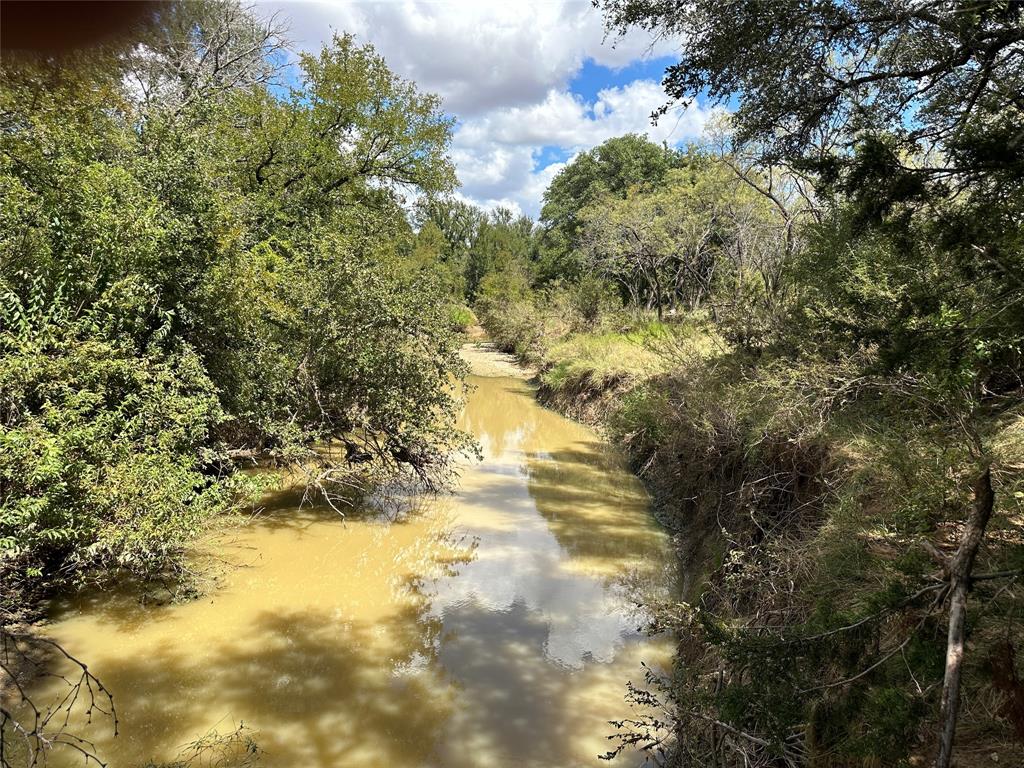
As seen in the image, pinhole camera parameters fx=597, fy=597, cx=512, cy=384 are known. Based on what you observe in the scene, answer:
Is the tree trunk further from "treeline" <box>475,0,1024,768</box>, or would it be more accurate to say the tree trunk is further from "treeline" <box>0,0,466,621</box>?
"treeline" <box>0,0,466,621</box>

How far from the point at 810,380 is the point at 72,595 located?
992 cm

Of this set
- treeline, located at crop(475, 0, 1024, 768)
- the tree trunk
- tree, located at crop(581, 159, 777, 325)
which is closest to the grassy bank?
treeline, located at crop(475, 0, 1024, 768)

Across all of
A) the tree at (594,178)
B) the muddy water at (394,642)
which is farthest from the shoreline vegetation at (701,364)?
the tree at (594,178)

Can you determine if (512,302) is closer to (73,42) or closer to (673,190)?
(673,190)

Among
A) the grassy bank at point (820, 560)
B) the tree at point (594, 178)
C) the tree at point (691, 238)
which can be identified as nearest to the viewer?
the grassy bank at point (820, 560)

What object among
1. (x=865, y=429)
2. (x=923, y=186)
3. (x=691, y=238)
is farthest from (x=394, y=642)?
(x=691, y=238)

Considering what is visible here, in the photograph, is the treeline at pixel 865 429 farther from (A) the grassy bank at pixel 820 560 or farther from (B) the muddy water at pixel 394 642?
(B) the muddy water at pixel 394 642

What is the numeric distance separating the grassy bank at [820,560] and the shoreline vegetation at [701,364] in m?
0.03

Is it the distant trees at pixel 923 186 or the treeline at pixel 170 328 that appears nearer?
the distant trees at pixel 923 186

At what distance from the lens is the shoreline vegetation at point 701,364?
3.11 meters

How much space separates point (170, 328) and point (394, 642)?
5075 mm

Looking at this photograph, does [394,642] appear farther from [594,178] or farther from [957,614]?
[594,178]

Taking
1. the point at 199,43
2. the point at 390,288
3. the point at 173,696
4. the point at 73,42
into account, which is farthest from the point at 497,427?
the point at 73,42

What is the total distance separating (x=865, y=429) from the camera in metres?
6.46
